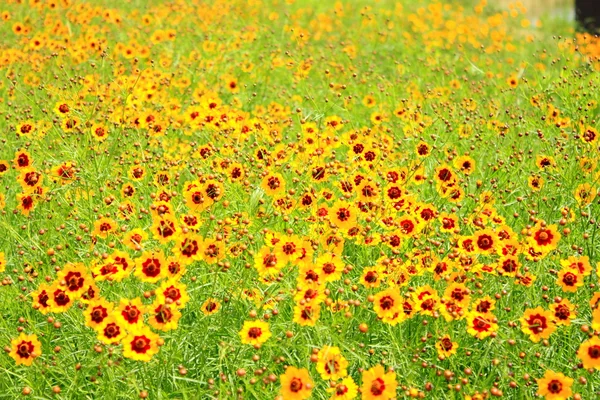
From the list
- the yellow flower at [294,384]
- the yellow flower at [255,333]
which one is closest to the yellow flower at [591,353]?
the yellow flower at [294,384]

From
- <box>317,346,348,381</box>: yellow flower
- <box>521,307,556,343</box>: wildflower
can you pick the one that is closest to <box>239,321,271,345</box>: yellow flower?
<box>317,346,348,381</box>: yellow flower

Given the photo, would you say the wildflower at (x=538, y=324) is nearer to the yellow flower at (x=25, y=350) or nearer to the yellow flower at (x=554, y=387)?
the yellow flower at (x=554, y=387)

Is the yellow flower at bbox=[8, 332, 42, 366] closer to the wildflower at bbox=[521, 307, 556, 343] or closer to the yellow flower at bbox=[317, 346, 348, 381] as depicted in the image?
the yellow flower at bbox=[317, 346, 348, 381]

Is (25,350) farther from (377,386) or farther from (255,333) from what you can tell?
(377,386)

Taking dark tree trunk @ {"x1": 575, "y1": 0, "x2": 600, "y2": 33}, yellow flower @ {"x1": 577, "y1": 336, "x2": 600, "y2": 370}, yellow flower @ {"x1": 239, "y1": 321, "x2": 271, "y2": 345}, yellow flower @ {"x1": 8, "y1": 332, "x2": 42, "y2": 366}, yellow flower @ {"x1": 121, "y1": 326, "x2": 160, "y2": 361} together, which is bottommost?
yellow flower @ {"x1": 8, "y1": 332, "x2": 42, "y2": 366}

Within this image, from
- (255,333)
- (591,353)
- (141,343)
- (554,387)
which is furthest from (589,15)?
(141,343)

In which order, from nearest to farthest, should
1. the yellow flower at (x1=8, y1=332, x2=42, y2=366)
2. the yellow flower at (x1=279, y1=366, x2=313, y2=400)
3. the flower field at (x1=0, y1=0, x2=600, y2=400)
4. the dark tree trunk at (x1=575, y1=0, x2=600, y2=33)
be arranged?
the yellow flower at (x1=279, y1=366, x2=313, y2=400) < the yellow flower at (x1=8, y1=332, x2=42, y2=366) < the flower field at (x1=0, y1=0, x2=600, y2=400) < the dark tree trunk at (x1=575, y1=0, x2=600, y2=33)

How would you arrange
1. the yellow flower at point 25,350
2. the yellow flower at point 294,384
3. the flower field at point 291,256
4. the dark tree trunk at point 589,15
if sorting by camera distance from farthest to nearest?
the dark tree trunk at point 589,15, the flower field at point 291,256, the yellow flower at point 25,350, the yellow flower at point 294,384
